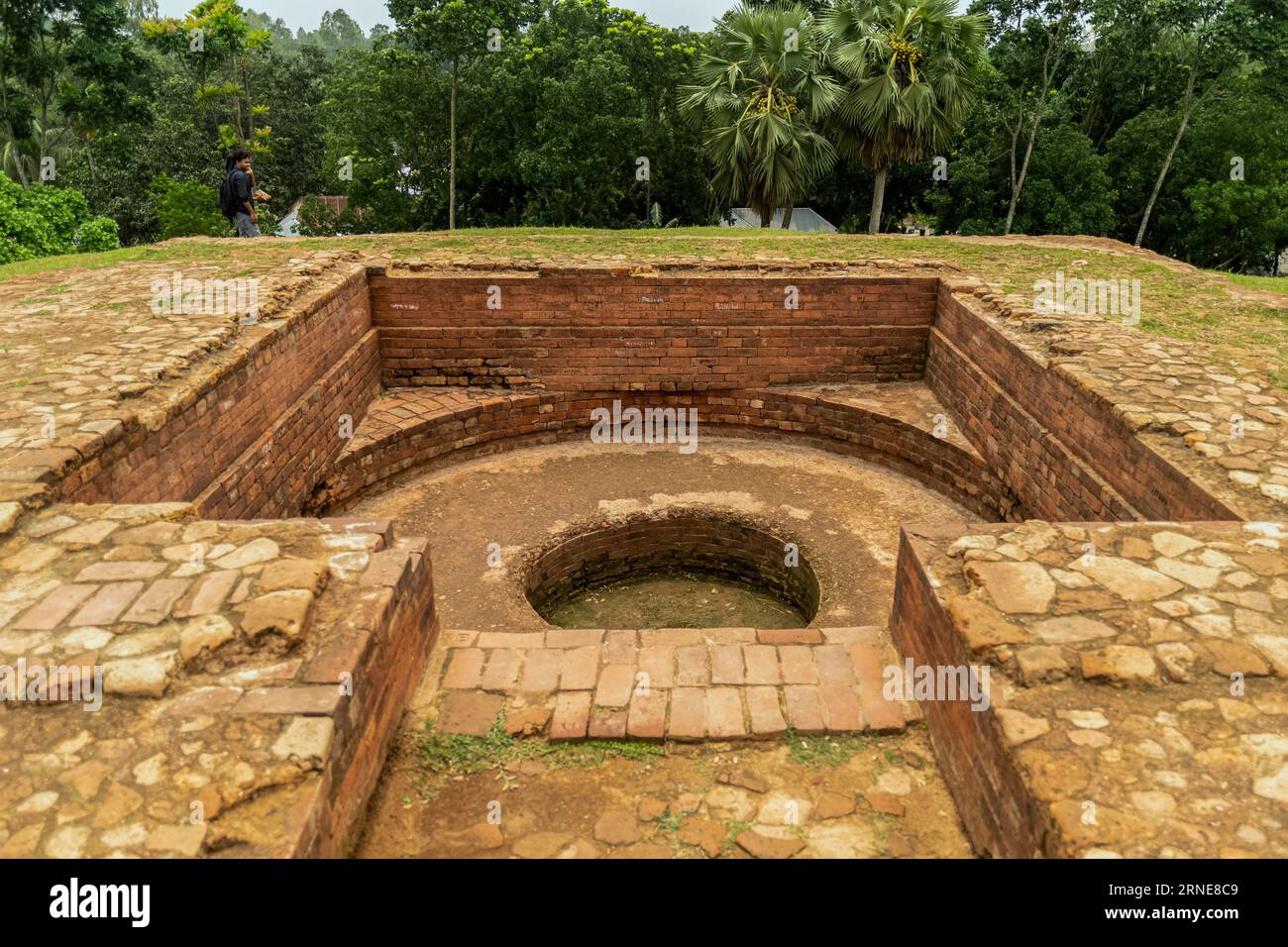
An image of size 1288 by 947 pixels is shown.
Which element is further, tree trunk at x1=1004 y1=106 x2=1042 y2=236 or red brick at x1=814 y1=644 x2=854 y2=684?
tree trunk at x1=1004 y1=106 x2=1042 y2=236

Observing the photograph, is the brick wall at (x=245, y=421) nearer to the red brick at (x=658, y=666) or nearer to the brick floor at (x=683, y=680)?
the brick floor at (x=683, y=680)

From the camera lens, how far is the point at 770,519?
5.98m

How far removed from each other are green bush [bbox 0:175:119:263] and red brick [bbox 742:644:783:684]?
500 inches

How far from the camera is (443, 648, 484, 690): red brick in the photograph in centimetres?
330

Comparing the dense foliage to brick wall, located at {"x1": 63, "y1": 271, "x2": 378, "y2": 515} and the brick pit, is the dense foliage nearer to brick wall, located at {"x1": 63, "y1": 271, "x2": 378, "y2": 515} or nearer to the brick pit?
brick wall, located at {"x1": 63, "y1": 271, "x2": 378, "y2": 515}

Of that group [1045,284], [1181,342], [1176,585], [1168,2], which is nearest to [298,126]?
[1168,2]

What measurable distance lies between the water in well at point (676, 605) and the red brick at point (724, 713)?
2422 mm

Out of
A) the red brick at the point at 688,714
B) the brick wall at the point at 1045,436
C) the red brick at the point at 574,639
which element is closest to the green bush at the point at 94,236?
the brick wall at the point at 1045,436

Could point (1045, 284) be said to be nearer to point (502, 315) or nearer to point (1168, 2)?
point (502, 315)

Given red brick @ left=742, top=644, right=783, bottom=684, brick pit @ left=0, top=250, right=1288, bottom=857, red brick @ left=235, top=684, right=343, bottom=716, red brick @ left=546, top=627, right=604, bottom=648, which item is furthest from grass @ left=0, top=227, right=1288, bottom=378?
red brick @ left=235, top=684, right=343, bottom=716

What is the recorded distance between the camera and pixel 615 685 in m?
3.25

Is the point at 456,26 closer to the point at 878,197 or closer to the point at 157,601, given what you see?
the point at 878,197

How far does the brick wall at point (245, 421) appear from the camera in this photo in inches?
154

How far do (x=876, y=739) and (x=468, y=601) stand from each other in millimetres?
2702
